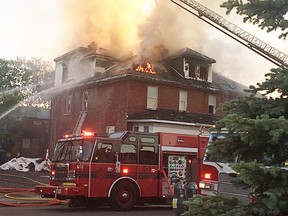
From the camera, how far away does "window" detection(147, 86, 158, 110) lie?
25.5 metres

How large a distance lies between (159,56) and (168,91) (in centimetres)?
264

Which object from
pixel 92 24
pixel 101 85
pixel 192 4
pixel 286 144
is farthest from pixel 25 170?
pixel 286 144

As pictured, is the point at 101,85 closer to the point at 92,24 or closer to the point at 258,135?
the point at 92,24

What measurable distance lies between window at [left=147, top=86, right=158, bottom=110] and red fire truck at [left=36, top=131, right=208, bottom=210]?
12353 millimetres

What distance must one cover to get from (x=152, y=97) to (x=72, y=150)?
553 inches

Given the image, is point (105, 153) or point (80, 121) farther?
point (80, 121)

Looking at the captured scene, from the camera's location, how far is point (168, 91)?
2612 centimetres

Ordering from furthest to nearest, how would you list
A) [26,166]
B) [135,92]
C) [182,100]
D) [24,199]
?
[182,100], [26,166], [135,92], [24,199]

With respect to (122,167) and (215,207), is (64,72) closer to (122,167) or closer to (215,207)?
(122,167)

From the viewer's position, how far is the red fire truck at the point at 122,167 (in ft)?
37.6

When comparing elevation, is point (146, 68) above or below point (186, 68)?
below

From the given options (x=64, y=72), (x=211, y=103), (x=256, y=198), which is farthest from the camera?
(x=64, y=72)

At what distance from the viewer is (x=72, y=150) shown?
11.9 metres

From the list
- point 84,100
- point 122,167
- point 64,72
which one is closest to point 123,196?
point 122,167
